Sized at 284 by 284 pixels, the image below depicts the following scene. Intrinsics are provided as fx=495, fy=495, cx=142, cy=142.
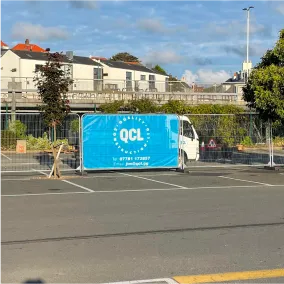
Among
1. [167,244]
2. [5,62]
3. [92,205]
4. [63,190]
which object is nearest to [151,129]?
[63,190]

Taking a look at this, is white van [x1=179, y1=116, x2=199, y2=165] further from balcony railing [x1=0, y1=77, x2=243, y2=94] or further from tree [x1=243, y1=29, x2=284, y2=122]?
balcony railing [x1=0, y1=77, x2=243, y2=94]

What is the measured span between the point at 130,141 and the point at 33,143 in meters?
6.99

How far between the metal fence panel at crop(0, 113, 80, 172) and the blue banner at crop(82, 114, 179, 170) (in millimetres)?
1162

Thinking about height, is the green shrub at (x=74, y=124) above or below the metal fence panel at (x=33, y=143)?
above

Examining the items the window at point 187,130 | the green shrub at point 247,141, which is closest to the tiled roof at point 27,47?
the green shrub at point 247,141

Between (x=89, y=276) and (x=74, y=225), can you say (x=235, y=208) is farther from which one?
(x=89, y=276)

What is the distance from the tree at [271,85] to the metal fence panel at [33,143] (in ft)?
21.5

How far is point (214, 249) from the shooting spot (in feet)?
22.8

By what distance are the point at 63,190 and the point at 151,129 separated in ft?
18.2

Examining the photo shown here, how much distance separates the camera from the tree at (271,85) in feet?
54.5

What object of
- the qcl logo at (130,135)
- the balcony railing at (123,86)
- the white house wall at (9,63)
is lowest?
the qcl logo at (130,135)

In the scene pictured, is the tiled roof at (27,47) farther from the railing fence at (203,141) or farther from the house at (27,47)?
the railing fence at (203,141)

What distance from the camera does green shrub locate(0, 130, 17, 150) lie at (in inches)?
860

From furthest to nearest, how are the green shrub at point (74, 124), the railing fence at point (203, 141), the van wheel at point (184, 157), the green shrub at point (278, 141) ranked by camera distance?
the green shrub at point (278, 141)
the railing fence at point (203, 141)
the green shrub at point (74, 124)
the van wheel at point (184, 157)
